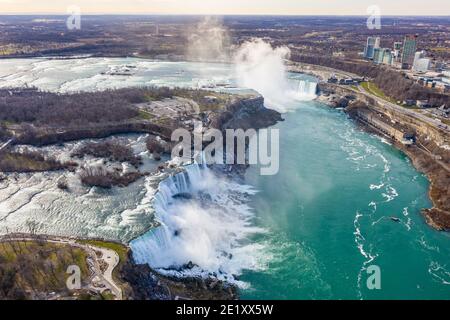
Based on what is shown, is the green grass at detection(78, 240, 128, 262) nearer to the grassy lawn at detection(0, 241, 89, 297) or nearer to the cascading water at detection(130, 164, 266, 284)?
the cascading water at detection(130, 164, 266, 284)

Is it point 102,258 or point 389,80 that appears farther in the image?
point 389,80

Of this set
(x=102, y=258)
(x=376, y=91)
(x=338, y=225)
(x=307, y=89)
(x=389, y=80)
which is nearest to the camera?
(x=102, y=258)

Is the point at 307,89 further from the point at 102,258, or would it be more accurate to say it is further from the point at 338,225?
the point at 102,258

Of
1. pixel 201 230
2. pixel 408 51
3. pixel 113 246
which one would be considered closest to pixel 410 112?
pixel 408 51

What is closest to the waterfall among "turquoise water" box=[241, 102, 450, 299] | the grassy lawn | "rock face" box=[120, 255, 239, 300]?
"turquoise water" box=[241, 102, 450, 299]

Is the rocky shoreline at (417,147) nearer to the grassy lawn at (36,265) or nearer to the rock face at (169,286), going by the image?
the rock face at (169,286)

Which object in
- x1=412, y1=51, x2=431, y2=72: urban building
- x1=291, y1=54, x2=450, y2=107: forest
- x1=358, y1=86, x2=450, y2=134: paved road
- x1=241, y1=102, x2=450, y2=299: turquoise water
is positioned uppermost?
x1=412, y1=51, x2=431, y2=72: urban building
